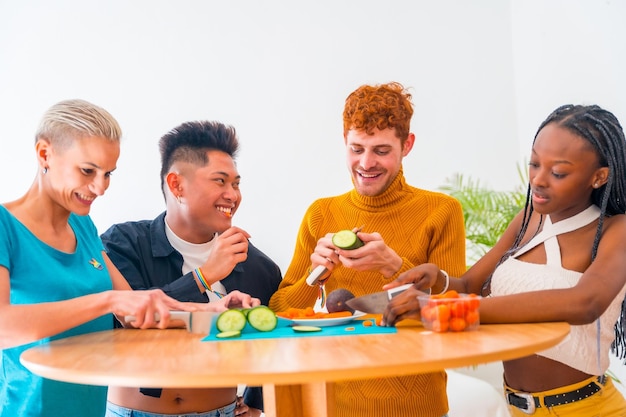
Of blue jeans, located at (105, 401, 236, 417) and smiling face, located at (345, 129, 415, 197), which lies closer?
blue jeans, located at (105, 401, 236, 417)

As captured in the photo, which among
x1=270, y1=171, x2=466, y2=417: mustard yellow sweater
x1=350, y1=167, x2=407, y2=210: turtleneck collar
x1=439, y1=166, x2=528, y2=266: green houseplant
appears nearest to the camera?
x1=270, y1=171, x2=466, y2=417: mustard yellow sweater

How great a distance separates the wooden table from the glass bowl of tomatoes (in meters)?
0.03

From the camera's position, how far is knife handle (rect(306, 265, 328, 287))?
2357mm

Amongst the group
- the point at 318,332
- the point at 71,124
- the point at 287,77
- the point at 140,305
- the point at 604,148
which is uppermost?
the point at 287,77

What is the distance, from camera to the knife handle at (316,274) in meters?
2.36

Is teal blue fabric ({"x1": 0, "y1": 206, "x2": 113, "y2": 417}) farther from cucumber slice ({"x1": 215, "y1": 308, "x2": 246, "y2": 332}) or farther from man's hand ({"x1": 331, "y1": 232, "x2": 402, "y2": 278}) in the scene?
man's hand ({"x1": 331, "y1": 232, "x2": 402, "y2": 278})

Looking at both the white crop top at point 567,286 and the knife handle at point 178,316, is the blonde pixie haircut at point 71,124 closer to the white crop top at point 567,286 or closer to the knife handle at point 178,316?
the knife handle at point 178,316

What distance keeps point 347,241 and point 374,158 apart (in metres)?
0.43

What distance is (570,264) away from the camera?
204 cm

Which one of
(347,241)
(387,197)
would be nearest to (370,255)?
(347,241)

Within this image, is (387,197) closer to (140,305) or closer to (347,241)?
(347,241)

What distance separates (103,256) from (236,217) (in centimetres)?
285

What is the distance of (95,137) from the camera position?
2137mm

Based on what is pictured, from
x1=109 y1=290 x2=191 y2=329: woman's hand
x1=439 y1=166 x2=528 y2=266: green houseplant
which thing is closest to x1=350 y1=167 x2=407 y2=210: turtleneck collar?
x1=109 y1=290 x2=191 y2=329: woman's hand
